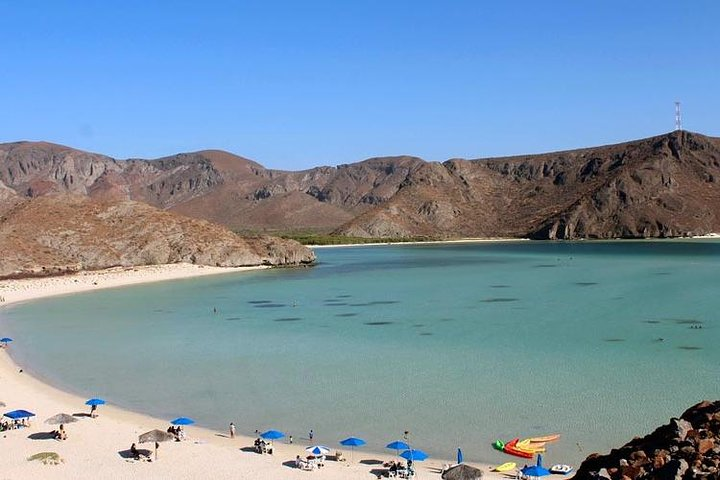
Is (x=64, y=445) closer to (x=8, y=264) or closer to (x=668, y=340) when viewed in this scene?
(x=668, y=340)

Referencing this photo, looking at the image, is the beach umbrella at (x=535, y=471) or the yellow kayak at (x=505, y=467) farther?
the yellow kayak at (x=505, y=467)

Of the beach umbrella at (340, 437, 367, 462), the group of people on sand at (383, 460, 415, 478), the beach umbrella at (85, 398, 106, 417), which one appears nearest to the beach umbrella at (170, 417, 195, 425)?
the beach umbrella at (85, 398, 106, 417)

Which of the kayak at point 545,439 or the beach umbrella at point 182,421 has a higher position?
the beach umbrella at point 182,421

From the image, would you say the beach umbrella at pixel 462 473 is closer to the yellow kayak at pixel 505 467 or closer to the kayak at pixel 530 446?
the yellow kayak at pixel 505 467

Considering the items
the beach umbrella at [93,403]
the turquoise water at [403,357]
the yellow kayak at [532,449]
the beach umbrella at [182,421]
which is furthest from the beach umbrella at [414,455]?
the beach umbrella at [93,403]

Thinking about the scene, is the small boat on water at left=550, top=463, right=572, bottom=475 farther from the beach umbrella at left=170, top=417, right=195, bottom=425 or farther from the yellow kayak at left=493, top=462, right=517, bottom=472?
the beach umbrella at left=170, top=417, right=195, bottom=425

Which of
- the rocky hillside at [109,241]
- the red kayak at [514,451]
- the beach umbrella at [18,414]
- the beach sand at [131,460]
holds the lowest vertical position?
the beach sand at [131,460]

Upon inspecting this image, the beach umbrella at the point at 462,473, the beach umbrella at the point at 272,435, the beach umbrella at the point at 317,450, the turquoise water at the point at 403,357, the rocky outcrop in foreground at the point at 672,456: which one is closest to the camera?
the rocky outcrop in foreground at the point at 672,456

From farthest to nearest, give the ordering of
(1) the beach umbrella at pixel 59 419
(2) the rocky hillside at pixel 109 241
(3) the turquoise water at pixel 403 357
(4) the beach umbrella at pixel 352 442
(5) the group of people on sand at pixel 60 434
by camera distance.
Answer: (2) the rocky hillside at pixel 109 241
(3) the turquoise water at pixel 403 357
(1) the beach umbrella at pixel 59 419
(5) the group of people on sand at pixel 60 434
(4) the beach umbrella at pixel 352 442
